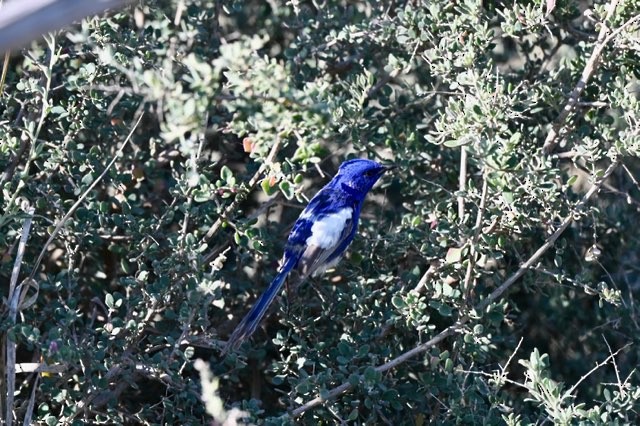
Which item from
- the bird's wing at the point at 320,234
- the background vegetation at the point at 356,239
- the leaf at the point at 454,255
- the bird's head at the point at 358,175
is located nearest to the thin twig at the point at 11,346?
the background vegetation at the point at 356,239

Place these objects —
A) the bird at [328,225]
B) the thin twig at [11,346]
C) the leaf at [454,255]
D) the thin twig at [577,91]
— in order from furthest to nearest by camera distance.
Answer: the bird at [328,225] → the thin twig at [577,91] → the leaf at [454,255] → the thin twig at [11,346]

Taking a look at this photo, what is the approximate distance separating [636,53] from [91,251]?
224 centimetres

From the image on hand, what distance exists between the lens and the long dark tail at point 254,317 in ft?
12.6

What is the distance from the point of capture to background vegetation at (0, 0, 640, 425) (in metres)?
3.57

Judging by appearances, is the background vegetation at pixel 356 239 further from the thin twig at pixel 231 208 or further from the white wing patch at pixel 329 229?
the white wing patch at pixel 329 229

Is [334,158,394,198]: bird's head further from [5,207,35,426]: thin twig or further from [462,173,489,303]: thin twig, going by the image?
[5,207,35,426]: thin twig

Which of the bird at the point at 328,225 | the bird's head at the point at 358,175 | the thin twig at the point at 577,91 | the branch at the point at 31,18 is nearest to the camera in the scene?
the branch at the point at 31,18

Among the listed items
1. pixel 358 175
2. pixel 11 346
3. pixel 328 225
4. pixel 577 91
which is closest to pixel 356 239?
pixel 328 225

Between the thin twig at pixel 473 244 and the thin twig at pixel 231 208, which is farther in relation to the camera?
the thin twig at pixel 231 208

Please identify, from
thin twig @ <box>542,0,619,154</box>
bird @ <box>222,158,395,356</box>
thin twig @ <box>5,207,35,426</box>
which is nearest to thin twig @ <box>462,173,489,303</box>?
thin twig @ <box>542,0,619,154</box>

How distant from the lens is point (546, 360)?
3.37m

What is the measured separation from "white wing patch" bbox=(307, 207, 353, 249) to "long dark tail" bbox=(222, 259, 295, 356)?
0.74ft

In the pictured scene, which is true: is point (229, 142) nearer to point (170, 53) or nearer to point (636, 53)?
point (170, 53)

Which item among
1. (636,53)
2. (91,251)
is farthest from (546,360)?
(91,251)
